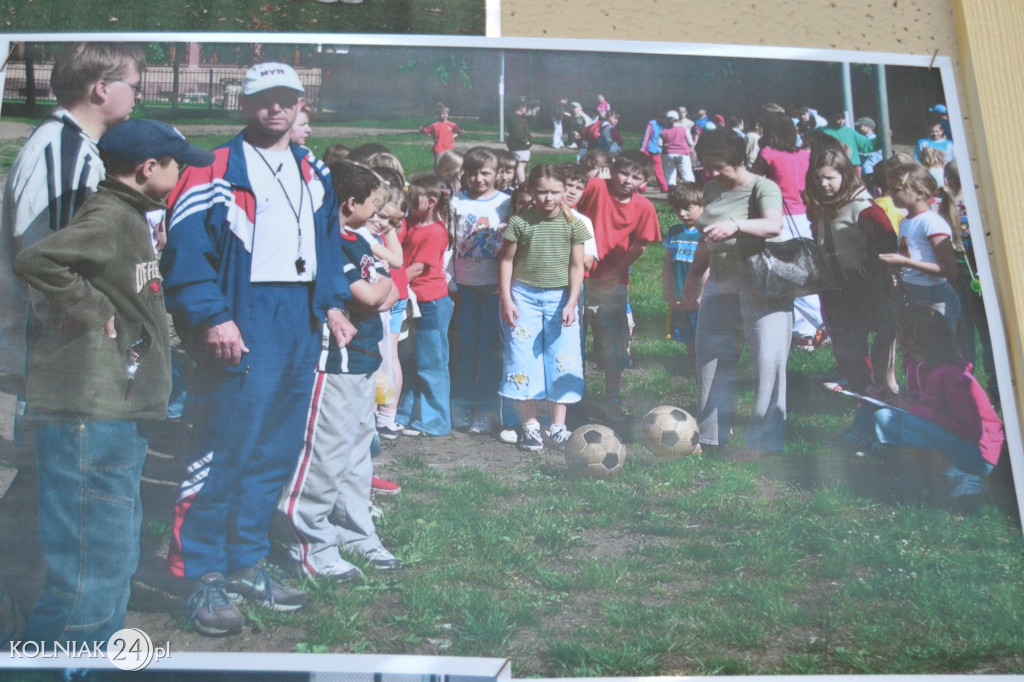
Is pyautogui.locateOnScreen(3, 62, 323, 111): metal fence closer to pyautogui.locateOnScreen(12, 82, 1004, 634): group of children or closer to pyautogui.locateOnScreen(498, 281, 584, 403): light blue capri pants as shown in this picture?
pyautogui.locateOnScreen(12, 82, 1004, 634): group of children

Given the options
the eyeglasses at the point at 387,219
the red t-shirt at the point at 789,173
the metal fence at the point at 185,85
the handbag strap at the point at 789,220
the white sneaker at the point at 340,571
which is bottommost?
the white sneaker at the point at 340,571

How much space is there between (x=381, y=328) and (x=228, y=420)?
63 cm

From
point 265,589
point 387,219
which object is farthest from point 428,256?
point 265,589

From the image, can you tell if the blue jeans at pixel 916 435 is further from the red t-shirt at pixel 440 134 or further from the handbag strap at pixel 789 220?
the red t-shirt at pixel 440 134

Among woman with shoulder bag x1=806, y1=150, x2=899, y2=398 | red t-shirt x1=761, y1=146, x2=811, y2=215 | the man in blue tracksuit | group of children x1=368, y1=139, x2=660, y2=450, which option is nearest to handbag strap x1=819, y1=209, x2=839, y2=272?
woman with shoulder bag x1=806, y1=150, x2=899, y2=398

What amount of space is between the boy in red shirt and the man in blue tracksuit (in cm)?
99

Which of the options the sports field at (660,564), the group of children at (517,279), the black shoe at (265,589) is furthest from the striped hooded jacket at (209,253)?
the black shoe at (265,589)

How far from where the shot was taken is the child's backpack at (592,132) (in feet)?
10.4

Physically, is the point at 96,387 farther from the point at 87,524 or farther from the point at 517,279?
the point at 517,279

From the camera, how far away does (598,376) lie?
3.10 metres

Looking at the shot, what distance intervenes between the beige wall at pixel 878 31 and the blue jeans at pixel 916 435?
2.39 ft

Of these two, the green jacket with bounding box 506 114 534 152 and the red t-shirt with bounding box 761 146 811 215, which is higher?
the green jacket with bounding box 506 114 534 152

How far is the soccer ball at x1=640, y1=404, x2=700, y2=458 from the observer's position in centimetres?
303

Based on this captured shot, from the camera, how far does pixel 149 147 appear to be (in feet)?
9.70
